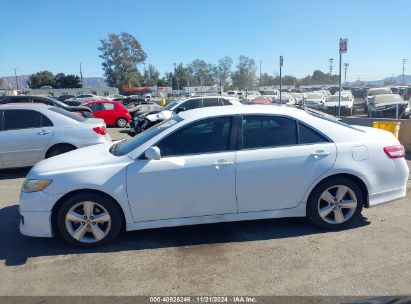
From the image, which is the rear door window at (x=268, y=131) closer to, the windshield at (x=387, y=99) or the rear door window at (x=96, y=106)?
the rear door window at (x=96, y=106)

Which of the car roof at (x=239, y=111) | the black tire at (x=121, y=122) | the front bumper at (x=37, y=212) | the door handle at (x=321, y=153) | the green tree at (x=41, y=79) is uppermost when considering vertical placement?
the green tree at (x=41, y=79)

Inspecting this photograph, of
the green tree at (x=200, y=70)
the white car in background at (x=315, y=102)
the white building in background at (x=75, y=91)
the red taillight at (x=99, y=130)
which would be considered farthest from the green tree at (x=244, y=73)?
the red taillight at (x=99, y=130)

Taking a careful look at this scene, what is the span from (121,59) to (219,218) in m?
108

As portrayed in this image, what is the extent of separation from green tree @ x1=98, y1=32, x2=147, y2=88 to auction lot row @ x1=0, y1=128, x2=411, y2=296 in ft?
346

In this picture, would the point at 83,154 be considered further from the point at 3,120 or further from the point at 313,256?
the point at 3,120

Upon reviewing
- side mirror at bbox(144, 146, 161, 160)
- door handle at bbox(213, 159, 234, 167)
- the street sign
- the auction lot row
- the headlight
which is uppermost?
the street sign

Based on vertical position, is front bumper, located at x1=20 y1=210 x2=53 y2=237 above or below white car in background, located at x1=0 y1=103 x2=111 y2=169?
below

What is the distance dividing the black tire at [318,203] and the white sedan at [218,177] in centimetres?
1

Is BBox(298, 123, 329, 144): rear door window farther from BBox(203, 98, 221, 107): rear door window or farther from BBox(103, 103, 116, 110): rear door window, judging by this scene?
BBox(103, 103, 116, 110): rear door window

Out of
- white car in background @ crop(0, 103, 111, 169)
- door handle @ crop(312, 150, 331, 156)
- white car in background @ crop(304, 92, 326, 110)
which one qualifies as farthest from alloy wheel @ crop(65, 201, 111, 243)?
white car in background @ crop(304, 92, 326, 110)

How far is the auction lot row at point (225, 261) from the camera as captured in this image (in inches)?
132

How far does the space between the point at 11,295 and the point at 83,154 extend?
1793mm

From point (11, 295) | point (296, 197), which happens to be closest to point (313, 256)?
point (296, 197)

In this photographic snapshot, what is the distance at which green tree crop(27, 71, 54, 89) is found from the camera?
10956cm
